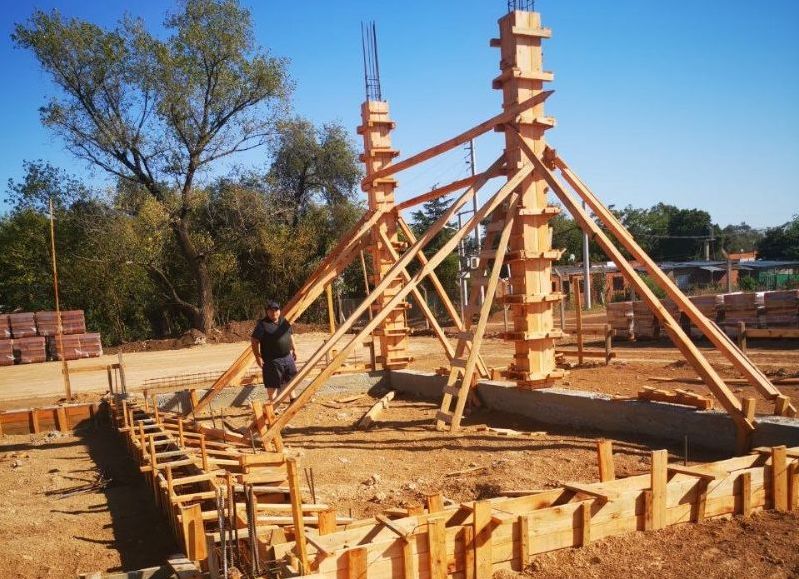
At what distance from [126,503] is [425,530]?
13.2ft

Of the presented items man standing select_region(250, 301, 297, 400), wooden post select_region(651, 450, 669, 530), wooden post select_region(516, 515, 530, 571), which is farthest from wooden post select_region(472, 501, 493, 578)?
man standing select_region(250, 301, 297, 400)

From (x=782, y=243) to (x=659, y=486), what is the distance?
206ft

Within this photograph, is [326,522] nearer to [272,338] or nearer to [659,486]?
[659,486]

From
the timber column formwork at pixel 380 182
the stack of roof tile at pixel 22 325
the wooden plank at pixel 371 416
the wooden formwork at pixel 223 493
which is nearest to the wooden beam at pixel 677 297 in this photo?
the timber column formwork at pixel 380 182

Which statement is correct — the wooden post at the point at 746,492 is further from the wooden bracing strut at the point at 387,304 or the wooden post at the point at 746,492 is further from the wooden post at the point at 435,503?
the wooden bracing strut at the point at 387,304

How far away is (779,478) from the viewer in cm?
443

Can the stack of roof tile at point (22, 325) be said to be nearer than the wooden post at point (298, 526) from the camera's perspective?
No

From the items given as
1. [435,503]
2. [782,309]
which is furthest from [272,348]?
[782,309]

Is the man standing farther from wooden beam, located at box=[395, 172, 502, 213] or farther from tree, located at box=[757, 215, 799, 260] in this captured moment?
tree, located at box=[757, 215, 799, 260]

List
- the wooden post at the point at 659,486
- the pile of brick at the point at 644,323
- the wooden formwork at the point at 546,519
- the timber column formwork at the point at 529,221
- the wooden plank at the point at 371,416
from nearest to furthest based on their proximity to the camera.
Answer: the wooden formwork at the point at 546,519 < the wooden post at the point at 659,486 < the timber column formwork at the point at 529,221 < the wooden plank at the point at 371,416 < the pile of brick at the point at 644,323

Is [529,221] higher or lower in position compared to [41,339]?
higher

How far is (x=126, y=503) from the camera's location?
6246mm

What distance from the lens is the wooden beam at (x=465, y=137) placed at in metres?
7.39

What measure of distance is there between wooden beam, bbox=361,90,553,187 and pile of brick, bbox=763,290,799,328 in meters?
11.9
